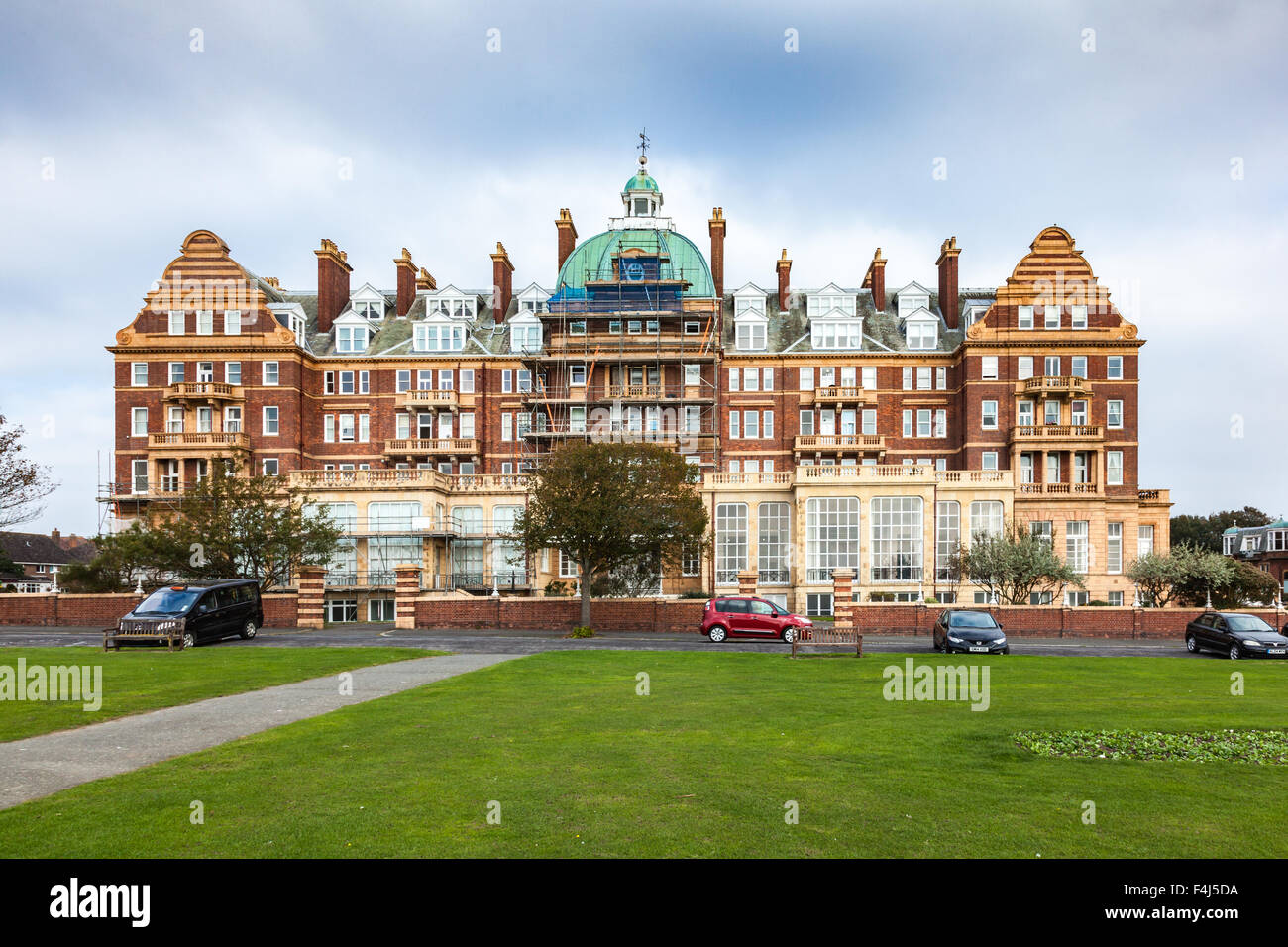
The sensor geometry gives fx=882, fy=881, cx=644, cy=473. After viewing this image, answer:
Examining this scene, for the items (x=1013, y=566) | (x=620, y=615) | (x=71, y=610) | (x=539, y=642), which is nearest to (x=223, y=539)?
(x=71, y=610)

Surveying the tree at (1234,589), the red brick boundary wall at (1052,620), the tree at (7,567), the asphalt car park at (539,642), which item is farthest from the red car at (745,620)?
the tree at (7,567)

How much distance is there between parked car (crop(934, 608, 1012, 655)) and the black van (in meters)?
23.6

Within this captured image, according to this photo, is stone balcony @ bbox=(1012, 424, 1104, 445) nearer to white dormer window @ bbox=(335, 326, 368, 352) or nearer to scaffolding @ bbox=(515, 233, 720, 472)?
scaffolding @ bbox=(515, 233, 720, 472)

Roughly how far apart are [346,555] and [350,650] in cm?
2489

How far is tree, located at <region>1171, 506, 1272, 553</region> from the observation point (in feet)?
305

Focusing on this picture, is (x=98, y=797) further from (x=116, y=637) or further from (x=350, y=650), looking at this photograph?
(x=116, y=637)

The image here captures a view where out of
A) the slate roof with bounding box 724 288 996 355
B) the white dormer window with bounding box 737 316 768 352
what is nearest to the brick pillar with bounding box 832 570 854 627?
the slate roof with bounding box 724 288 996 355

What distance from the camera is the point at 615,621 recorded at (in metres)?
37.6

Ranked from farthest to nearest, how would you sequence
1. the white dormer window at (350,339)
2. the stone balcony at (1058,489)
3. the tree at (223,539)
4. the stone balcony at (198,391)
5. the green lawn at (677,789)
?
the white dormer window at (350,339) < the stone balcony at (198,391) < the stone balcony at (1058,489) < the tree at (223,539) < the green lawn at (677,789)

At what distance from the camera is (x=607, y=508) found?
114 feet

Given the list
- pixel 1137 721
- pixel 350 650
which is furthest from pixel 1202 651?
pixel 350 650

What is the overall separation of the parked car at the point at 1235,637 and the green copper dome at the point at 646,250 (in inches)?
1504

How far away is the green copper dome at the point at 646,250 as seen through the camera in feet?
200

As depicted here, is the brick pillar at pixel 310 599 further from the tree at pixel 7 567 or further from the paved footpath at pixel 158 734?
the tree at pixel 7 567
